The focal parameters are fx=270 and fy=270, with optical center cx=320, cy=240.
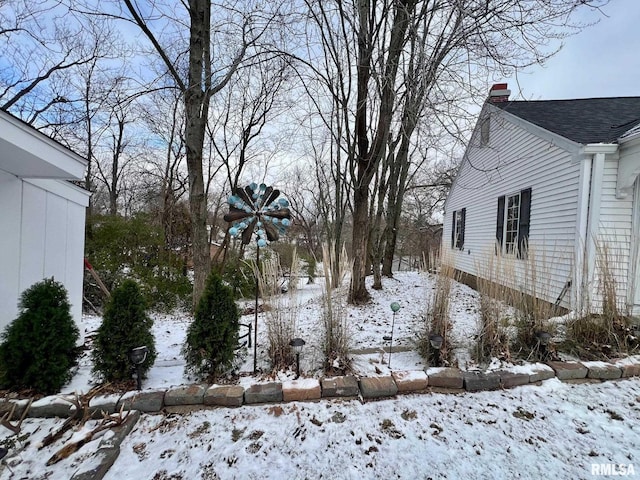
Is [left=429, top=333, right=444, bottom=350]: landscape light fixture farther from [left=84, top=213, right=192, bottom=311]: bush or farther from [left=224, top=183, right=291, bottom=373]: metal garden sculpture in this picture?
[left=84, top=213, right=192, bottom=311]: bush

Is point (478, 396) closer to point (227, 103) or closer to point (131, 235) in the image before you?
point (131, 235)

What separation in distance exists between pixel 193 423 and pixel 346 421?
40.9 inches

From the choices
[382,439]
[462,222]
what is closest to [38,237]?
[382,439]

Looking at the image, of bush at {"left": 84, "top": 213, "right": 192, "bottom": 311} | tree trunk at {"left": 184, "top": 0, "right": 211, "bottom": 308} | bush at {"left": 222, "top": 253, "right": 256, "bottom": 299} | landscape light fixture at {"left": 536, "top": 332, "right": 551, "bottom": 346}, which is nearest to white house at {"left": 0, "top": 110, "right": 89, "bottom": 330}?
tree trunk at {"left": 184, "top": 0, "right": 211, "bottom": 308}

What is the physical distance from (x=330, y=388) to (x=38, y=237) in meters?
3.23

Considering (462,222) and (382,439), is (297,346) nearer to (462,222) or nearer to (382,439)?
(382,439)

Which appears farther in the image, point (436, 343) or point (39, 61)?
point (39, 61)

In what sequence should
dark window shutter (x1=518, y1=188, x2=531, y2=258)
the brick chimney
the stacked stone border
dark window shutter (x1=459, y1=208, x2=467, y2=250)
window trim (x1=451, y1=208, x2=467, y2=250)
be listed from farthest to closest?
1. window trim (x1=451, y1=208, x2=467, y2=250)
2. dark window shutter (x1=459, y1=208, x2=467, y2=250)
3. the brick chimney
4. dark window shutter (x1=518, y1=188, x2=531, y2=258)
5. the stacked stone border

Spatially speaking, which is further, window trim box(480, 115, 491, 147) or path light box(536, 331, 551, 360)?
window trim box(480, 115, 491, 147)

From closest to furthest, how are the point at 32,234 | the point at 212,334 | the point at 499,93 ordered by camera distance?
the point at 212,334 → the point at 32,234 → the point at 499,93

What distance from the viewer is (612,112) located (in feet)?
16.9

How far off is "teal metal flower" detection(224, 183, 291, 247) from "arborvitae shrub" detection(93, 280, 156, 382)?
39.8 inches

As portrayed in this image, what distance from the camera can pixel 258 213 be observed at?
8.41ft

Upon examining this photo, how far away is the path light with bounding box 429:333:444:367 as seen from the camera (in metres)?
2.32
